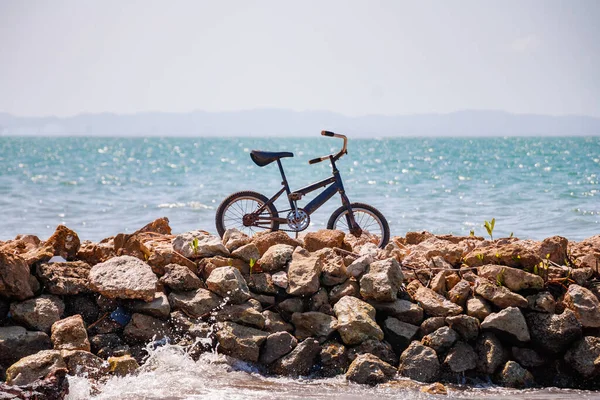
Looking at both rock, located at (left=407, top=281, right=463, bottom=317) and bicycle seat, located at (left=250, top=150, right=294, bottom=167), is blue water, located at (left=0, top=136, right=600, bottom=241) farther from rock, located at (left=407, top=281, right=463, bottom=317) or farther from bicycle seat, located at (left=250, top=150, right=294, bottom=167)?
rock, located at (left=407, top=281, right=463, bottom=317)

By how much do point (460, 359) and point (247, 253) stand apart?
7.51ft

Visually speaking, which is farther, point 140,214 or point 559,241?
point 140,214

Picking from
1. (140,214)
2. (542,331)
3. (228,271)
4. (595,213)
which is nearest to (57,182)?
(140,214)

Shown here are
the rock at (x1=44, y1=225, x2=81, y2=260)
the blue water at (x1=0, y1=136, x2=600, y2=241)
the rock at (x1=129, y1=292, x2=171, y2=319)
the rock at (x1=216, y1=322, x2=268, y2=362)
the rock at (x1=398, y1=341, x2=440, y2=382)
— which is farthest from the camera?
the blue water at (x1=0, y1=136, x2=600, y2=241)

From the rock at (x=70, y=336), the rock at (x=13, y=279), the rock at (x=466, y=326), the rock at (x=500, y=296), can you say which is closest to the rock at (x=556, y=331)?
the rock at (x=500, y=296)

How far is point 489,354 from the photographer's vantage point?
18.4ft

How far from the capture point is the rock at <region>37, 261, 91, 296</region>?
582cm

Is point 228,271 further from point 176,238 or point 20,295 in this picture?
point 20,295

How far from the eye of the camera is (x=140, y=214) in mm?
16062

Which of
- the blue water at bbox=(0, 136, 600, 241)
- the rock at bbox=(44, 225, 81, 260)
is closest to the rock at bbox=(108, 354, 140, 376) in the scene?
the rock at bbox=(44, 225, 81, 260)

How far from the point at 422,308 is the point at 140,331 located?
2.61 metres

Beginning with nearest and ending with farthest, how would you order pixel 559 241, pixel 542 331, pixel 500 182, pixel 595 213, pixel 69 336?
1. pixel 69 336
2. pixel 542 331
3. pixel 559 241
4. pixel 595 213
5. pixel 500 182

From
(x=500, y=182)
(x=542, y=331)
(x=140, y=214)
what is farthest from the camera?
(x=500, y=182)

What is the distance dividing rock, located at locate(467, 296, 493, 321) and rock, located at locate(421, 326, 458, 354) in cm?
29
